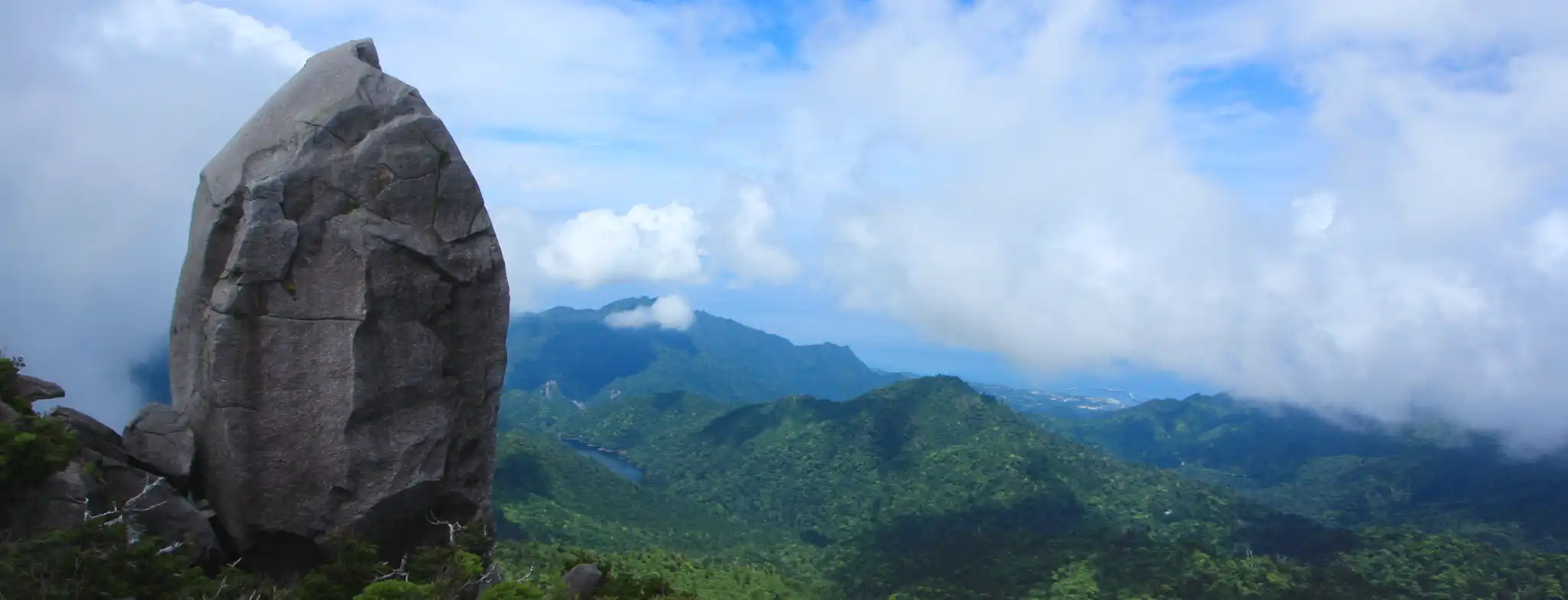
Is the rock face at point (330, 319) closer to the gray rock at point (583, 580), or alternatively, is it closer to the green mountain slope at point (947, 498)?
the gray rock at point (583, 580)

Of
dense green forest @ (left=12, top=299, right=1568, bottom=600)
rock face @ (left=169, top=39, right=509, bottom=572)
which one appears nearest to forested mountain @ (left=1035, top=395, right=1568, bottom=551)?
dense green forest @ (left=12, top=299, right=1568, bottom=600)

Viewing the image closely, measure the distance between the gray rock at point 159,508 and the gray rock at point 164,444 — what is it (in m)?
0.46

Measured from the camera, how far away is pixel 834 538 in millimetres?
110250

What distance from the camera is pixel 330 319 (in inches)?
693

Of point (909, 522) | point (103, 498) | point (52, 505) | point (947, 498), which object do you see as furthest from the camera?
point (947, 498)

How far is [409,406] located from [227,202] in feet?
18.1

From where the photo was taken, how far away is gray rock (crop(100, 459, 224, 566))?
1603 centimetres

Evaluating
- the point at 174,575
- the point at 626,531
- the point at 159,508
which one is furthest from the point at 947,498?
the point at 174,575

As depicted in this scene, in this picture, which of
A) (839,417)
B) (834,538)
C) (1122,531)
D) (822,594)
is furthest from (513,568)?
(839,417)

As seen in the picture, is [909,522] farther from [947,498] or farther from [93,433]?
[93,433]

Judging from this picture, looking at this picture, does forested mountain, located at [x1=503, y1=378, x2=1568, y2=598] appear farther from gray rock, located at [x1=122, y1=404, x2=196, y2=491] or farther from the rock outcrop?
the rock outcrop

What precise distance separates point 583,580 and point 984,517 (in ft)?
298

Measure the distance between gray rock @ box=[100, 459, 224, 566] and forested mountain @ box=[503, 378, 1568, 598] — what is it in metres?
60.9

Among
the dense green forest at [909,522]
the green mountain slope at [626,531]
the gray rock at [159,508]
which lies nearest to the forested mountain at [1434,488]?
the dense green forest at [909,522]
